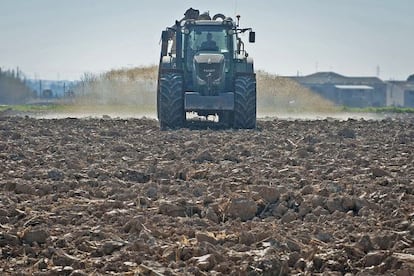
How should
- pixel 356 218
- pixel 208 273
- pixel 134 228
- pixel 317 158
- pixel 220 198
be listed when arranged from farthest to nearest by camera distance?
1. pixel 317 158
2. pixel 220 198
3. pixel 356 218
4. pixel 134 228
5. pixel 208 273

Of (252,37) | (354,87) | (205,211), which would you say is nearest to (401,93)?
(354,87)

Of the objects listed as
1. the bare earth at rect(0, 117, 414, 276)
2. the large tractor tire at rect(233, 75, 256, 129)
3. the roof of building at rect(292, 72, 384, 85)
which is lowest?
the bare earth at rect(0, 117, 414, 276)

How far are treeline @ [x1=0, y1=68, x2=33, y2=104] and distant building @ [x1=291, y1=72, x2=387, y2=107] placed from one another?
26.0 m

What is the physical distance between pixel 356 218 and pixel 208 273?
2.33m

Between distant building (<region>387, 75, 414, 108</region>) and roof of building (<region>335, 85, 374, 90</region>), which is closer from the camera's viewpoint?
roof of building (<region>335, 85, 374, 90</region>)

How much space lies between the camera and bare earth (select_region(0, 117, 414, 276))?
225 inches

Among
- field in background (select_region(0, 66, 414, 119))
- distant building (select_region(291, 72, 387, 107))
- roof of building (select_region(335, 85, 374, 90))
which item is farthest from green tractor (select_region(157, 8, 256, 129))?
roof of building (select_region(335, 85, 374, 90))

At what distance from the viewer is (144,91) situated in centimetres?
4181

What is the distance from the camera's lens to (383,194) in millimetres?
8461

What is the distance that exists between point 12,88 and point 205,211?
2933 inches

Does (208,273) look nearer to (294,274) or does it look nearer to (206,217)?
(294,274)

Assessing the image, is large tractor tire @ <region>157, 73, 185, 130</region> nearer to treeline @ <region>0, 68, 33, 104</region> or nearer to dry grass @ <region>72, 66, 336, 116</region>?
dry grass @ <region>72, 66, 336, 116</region>

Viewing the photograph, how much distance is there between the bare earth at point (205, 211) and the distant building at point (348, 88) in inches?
2623

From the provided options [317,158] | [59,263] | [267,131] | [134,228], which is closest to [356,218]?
[134,228]
